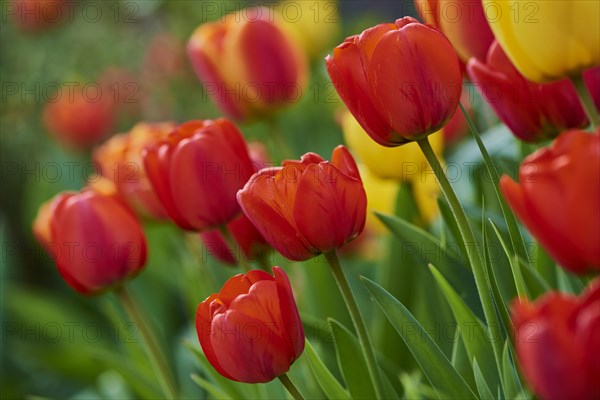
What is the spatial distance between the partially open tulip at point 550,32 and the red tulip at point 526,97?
65 millimetres

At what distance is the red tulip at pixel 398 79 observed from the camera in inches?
20.2

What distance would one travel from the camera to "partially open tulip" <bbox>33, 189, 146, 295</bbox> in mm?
762

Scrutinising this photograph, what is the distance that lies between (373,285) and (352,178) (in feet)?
0.22

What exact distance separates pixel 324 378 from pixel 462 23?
26cm

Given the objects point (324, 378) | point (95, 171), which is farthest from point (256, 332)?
point (95, 171)

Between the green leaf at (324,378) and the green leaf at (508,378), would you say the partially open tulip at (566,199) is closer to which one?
the green leaf at (508,378)

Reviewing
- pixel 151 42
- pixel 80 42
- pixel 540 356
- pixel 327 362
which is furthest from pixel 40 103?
pixel 540 356

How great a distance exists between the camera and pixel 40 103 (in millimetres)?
2441

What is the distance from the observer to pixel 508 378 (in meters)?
0.55

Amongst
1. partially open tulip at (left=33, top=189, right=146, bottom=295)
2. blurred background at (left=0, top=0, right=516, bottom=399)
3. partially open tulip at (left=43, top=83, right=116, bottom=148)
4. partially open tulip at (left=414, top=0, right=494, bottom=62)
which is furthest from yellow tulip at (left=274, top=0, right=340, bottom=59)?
partially open tulip at (left=414, top=0, right=494, bottom=62)

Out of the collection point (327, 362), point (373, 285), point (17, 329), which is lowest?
point (17, 329)

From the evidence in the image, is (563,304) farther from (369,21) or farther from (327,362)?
(369,21)

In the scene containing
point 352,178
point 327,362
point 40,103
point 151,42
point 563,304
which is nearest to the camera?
point 563,304

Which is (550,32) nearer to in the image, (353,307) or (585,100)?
(585,100)
